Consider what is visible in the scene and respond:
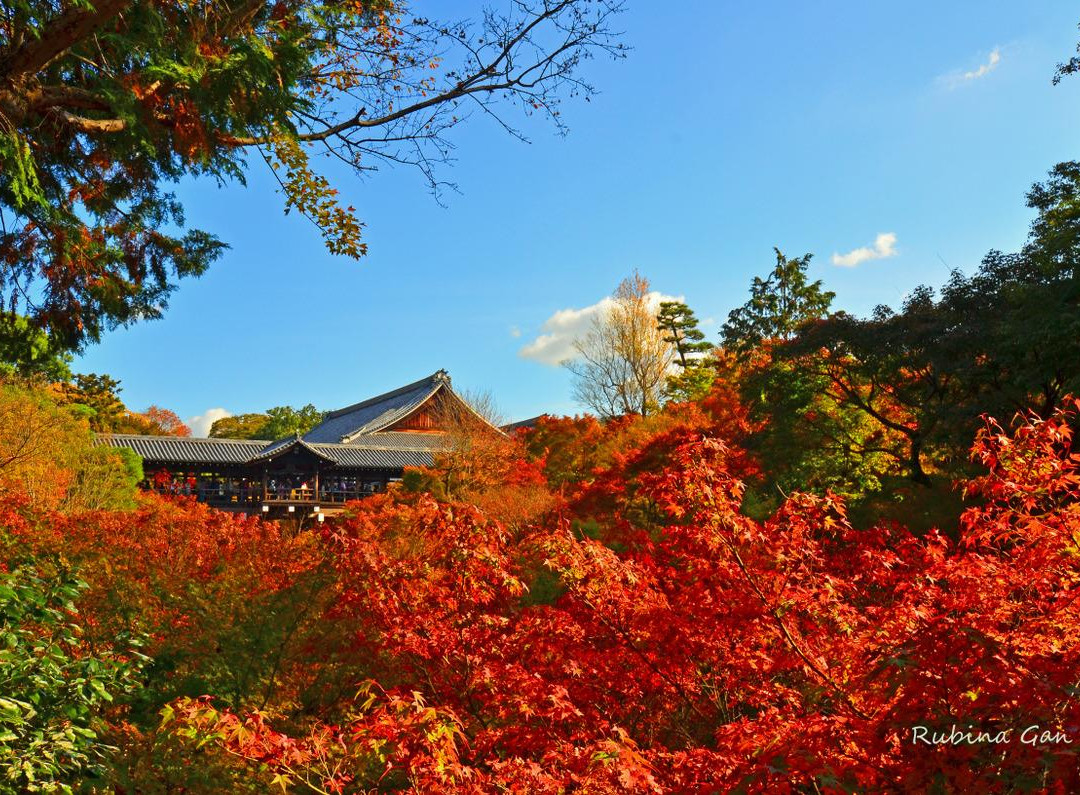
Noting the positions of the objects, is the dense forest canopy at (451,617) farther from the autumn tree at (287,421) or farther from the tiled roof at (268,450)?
the autumn tree at (287,421)

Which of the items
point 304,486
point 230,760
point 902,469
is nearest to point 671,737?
point 230,760

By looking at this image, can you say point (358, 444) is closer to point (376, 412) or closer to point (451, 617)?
point (376, 412)

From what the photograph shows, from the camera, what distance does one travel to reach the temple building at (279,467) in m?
26.7

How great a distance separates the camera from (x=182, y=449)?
27.1 metres

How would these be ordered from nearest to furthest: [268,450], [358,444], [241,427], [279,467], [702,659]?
1. [702,659]
2. [268,450]
3. [279,467]
4. [358,444]
5. [241,427]

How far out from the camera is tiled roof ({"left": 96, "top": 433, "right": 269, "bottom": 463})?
2600 cm

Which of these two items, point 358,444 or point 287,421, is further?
point 287,421

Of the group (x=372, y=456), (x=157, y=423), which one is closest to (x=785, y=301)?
(x=372, y=456)

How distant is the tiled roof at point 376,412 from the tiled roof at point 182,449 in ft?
20.2

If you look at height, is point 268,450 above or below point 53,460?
above

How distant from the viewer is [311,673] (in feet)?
20.6

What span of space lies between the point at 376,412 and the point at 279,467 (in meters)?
12.9

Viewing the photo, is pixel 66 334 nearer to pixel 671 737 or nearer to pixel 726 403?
pixel 671 737

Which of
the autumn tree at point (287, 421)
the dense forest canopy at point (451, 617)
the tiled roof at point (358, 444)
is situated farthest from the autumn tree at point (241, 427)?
the dense forest canopy at point (451, 617)
